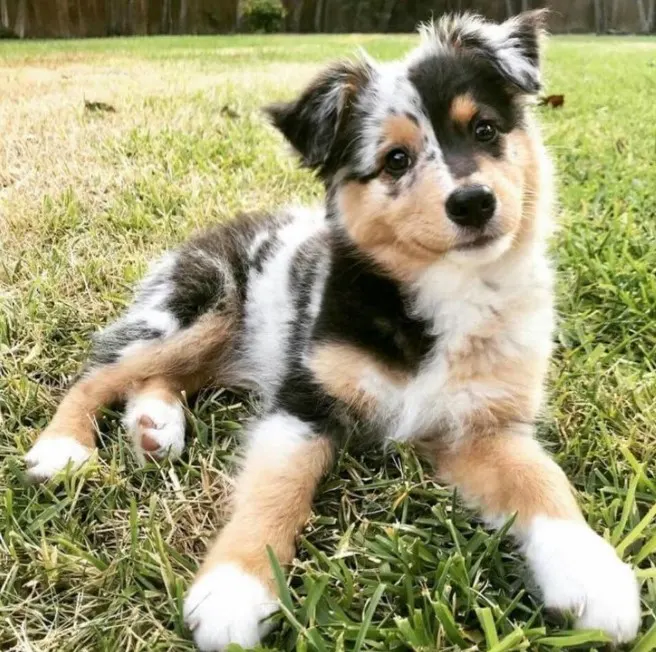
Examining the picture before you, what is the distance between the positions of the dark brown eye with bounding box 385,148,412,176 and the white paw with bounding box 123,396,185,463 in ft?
3.27

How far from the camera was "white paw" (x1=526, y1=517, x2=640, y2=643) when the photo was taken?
1.65 meters

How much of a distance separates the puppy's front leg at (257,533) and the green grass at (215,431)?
6cm

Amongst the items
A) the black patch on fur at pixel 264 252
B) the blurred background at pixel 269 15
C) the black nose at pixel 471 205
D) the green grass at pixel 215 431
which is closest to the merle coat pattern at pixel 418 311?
the black nose at pixel 471 205

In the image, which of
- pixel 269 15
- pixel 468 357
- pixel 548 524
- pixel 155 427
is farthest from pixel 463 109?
pixel 269 15

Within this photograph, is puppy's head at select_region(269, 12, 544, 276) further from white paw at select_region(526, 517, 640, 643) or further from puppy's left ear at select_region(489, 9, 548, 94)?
white paw at select_region(526, 517, 640, 643)

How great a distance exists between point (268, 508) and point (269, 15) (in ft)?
15.3

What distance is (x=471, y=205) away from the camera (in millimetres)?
2107

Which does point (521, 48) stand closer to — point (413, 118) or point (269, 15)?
point (413, 118)

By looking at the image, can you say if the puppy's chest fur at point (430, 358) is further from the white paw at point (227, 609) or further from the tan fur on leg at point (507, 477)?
the white paw at point (227, 609)

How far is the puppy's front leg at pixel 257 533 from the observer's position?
5.58 ft

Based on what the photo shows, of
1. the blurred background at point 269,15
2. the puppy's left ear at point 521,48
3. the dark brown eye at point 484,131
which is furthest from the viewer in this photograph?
the blurred background at point 269,15

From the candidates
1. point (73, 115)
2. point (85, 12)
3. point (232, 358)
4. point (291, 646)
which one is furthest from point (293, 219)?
point (73, 115)

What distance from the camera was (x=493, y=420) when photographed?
2.26 m

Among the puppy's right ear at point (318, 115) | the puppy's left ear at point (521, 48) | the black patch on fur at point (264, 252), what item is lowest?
the black patch on fur at point (264, 252)
